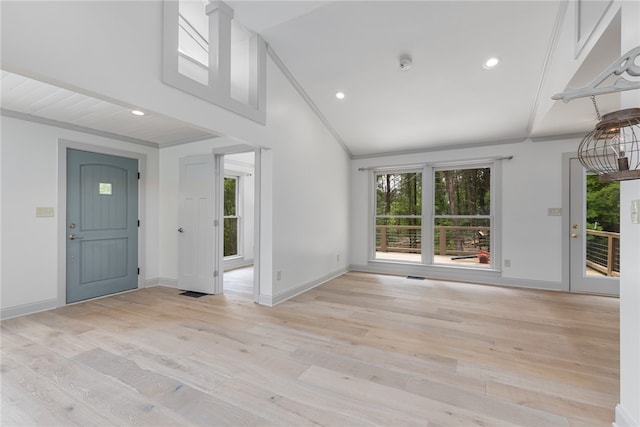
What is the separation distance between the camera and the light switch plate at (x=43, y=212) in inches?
131

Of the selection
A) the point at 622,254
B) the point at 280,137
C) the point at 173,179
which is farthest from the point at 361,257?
the point at 622,254

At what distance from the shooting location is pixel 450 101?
3.84 meters

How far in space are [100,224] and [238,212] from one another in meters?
2.84

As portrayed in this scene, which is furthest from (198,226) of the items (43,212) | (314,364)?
(314,364)

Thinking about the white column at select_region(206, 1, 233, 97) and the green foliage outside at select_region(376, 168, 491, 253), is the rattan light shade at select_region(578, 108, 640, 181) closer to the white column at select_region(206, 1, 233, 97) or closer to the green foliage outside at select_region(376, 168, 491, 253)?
the white column at select_region(206, 1, 233, 97)

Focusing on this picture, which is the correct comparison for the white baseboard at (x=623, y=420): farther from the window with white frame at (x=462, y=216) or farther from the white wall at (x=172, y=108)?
the window with white frame at (x=462, y=216)

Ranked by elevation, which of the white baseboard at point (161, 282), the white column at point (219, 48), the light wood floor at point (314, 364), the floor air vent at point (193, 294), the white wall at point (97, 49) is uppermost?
the white column at point (219, 48)

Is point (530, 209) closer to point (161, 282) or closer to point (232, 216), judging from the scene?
point (232, 216)

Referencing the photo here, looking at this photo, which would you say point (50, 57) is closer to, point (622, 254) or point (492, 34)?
point (622, 254)

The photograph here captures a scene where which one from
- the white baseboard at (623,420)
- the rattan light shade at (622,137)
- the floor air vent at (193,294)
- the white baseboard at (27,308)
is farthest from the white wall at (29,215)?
the white baseboard at (623,420)

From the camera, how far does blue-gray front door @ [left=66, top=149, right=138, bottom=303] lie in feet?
12.0

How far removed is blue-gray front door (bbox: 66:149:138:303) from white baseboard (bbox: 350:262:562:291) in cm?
394

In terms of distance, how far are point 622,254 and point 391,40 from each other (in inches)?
108

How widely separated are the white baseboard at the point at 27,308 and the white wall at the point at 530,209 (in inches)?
239
